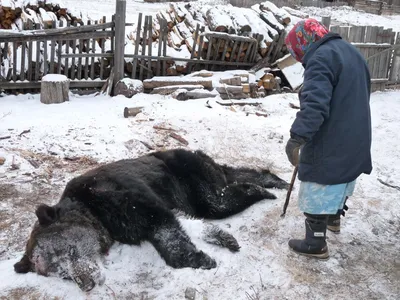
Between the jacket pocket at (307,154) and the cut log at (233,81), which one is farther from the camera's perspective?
the cut log at (233,81)

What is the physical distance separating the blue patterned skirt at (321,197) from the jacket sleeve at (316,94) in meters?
0.55

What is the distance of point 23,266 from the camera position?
137 inches

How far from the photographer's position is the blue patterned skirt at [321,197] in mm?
3662

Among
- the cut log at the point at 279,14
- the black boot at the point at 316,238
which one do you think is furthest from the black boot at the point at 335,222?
the cut log at the point at 279,14

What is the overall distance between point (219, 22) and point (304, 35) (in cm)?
756

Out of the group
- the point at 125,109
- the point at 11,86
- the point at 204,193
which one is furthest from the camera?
the point at 11,86

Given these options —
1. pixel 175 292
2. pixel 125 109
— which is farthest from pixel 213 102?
pixel 175 292

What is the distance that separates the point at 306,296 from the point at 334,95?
1708mm

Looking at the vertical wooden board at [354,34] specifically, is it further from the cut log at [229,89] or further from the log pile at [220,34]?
the cut log at [229,89]

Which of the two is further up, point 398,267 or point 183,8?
point 183,8

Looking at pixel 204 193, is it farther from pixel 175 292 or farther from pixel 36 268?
pixel 36 268

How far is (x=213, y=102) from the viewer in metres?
8.91

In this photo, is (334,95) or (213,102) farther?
(213,102)

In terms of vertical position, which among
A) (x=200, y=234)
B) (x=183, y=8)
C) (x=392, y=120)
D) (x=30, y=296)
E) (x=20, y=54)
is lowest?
(x=30, y=296)
